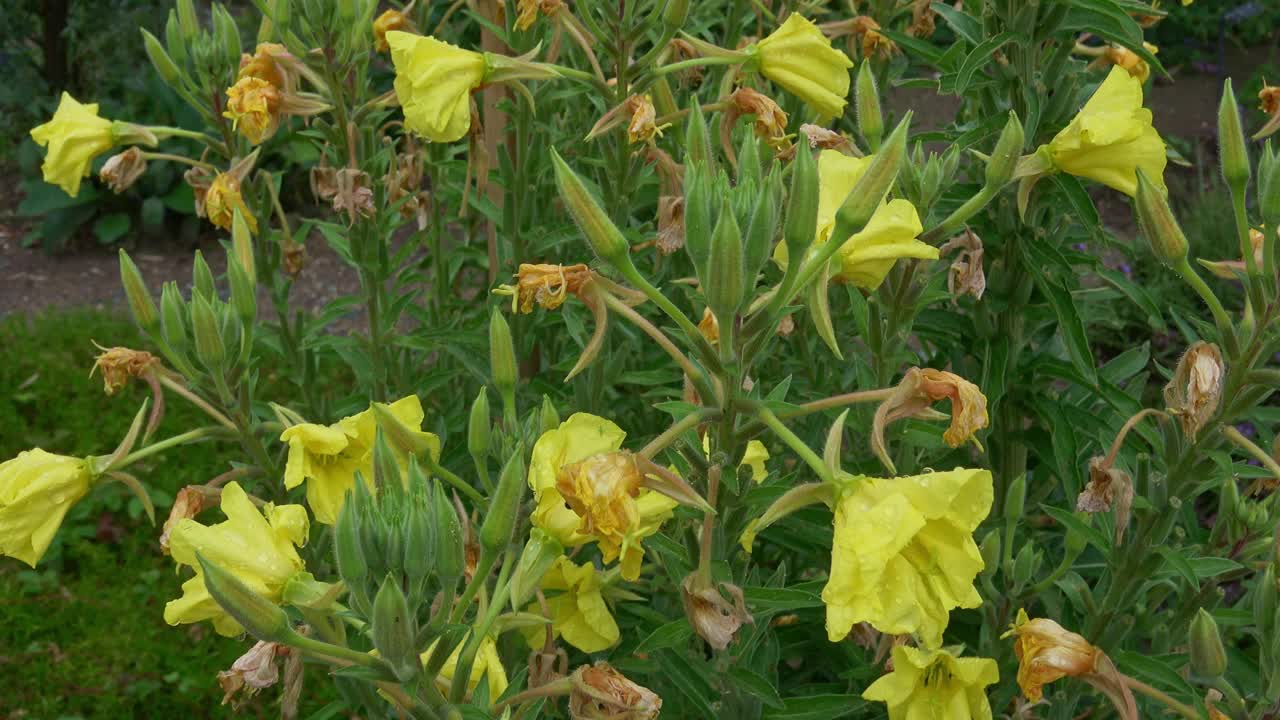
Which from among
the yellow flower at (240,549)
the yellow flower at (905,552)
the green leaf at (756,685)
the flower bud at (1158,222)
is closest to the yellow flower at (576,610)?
the green leaf at (756,685)

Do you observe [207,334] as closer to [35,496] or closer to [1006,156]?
[35,496]

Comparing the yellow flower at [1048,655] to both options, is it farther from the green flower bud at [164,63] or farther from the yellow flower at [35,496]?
the green flower bud at [164,63]

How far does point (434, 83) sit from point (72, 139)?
887mm

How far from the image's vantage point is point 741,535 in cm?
138

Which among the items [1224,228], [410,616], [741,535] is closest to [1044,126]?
[741,535]

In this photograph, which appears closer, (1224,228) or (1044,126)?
(1044,126)

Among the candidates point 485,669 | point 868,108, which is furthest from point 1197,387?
point 485,669

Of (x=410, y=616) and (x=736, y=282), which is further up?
(x=736, y=282)

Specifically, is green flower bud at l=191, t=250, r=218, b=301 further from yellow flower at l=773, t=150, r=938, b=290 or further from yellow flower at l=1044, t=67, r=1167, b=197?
yellow flower at l=1044, t=67, r=1167, b=197

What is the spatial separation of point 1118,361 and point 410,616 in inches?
52.6

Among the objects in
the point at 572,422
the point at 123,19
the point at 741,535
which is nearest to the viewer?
the point at 572,422

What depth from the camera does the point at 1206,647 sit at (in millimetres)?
1343

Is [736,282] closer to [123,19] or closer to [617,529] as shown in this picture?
[617,529]

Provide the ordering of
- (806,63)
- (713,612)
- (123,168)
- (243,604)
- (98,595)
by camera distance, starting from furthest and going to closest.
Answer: (98,595) → (123,168) → (806,63) → (713,612) → (243,604)
